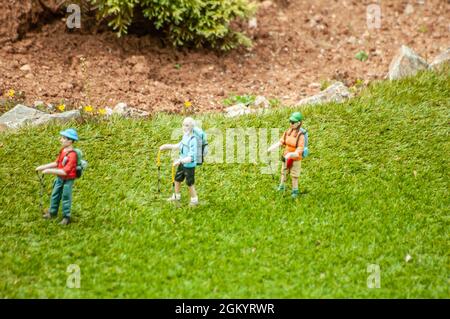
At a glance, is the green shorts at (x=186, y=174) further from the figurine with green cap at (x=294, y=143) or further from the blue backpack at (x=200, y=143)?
the figurine with green cap at (x=294, y=143)

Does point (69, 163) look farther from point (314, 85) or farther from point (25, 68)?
point (314, 85)

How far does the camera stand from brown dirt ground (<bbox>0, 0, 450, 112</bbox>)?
10.3 metres

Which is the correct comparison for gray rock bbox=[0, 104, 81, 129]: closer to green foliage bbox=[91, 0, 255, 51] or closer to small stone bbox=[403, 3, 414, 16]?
green foliage bbox=[91, 0, 255, 51]

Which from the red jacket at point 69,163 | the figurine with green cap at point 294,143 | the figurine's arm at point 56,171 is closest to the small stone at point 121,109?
the red jacket at point 69,163

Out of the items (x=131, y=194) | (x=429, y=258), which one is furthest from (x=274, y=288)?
(x=131, y=194)

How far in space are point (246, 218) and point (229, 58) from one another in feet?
16.9

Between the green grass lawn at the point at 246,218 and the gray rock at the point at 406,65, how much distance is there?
1.09 m

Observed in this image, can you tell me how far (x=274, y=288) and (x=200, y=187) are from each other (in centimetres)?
235

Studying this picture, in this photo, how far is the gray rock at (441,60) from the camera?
10.9m

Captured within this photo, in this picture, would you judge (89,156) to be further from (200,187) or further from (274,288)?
(274,288)

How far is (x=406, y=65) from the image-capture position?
10820 mm

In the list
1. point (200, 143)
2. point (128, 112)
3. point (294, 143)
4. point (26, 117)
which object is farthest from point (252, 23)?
point (200, 143)

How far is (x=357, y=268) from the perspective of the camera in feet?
21.6

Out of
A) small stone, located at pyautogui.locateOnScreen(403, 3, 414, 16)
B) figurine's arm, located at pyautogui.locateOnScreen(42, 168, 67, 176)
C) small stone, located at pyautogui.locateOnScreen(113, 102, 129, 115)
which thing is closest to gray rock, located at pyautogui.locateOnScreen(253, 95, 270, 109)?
small stone, located at pyautogui.locateOnScreen(113, 102, 129, 115)
